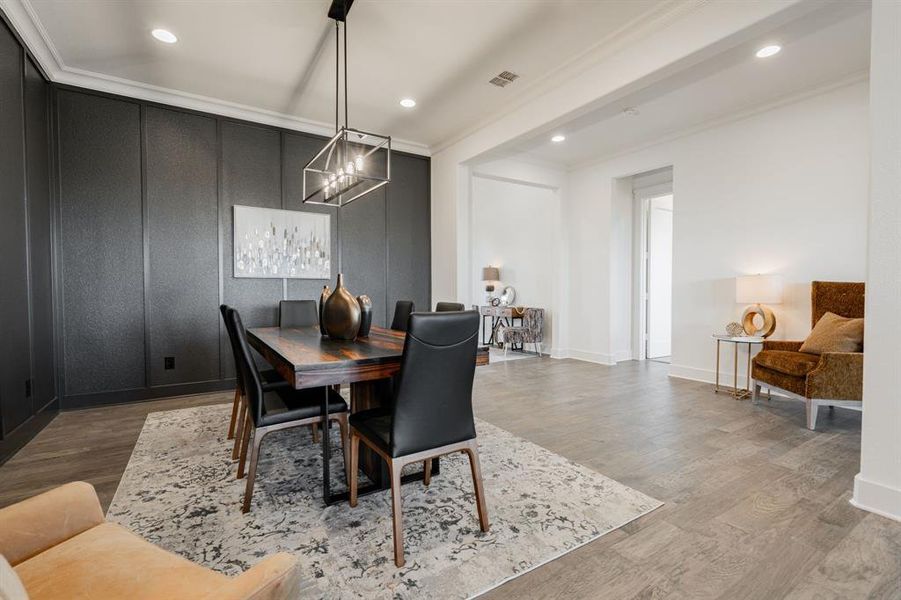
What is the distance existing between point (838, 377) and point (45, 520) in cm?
443

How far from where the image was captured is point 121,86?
395 centimetres

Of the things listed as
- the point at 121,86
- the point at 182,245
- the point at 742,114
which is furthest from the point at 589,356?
the point at 121,86

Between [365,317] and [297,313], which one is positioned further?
[297,313]

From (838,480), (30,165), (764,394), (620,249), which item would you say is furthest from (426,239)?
(838,480)

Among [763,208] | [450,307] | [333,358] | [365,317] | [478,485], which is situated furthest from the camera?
[763,208]

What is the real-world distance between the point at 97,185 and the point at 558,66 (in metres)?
4.31

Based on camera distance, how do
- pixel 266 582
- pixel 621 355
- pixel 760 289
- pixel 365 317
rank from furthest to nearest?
pixel 621 355 → pixel 760 289 → pixel 365 317 → pixel 266 582

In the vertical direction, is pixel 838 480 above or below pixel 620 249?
below

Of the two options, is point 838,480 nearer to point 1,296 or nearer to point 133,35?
point 1,296

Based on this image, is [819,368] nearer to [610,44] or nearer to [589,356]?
[610,44]

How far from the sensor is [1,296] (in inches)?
Answer: 106

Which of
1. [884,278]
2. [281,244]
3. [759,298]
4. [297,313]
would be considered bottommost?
[297,313]

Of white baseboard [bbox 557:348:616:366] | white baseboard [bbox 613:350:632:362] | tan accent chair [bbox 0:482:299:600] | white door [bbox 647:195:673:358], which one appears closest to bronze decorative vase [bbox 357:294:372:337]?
tan accent chair [bbox 0:482:299:600]

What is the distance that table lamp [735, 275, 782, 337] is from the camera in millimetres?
4066
